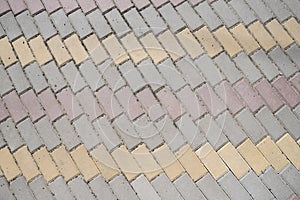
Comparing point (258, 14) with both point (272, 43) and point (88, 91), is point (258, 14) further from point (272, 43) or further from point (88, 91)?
point (88, 91)

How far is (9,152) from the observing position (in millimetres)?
2531

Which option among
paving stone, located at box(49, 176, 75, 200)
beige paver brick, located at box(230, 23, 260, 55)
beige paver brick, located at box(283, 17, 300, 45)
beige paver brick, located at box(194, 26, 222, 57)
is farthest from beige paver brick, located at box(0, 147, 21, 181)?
beige paver brick, located at box(283, 17, 300, 45)

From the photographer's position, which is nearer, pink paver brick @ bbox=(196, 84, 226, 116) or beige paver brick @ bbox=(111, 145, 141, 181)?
beige paver brick @ bbox=(111, 145, 141, 181)

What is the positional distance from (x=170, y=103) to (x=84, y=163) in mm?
733

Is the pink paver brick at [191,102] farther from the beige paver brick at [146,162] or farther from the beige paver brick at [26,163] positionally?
the beige paver brick at [26,163]

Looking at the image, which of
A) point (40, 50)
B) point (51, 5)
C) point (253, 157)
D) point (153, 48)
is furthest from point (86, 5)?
point (253, 157)

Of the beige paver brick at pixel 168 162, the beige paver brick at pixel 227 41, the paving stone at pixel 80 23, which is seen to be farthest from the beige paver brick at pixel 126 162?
the beige paver brick at pixel 227 41

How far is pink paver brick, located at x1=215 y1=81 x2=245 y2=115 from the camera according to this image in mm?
2564

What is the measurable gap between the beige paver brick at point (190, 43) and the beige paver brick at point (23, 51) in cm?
115

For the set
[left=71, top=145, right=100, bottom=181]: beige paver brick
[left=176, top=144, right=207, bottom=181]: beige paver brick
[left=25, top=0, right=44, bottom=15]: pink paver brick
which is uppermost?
[left=25, top=0, right=44, bottom=15]: pink paver brick

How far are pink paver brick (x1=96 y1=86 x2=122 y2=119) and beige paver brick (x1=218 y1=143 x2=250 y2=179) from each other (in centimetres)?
78

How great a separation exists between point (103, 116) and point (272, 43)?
1.39m

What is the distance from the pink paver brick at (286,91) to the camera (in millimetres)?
2586

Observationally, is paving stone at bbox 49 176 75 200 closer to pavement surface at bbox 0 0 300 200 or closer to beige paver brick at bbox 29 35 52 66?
pavement surface at bbox 0 0 300 200
